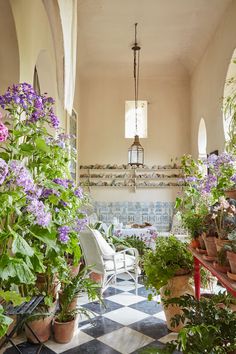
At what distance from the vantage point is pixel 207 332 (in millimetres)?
1710

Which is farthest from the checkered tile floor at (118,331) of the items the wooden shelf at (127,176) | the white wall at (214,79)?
the wooden shelf at (127,176)

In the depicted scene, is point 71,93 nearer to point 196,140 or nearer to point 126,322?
point 126,322

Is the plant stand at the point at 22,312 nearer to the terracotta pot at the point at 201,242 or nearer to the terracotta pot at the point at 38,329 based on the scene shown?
the terracotta pot at the point at 38,329

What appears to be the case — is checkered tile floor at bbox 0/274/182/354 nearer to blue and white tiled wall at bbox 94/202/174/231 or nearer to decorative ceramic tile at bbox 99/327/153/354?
decorative ceramic tile at bbox 99/327/153/354

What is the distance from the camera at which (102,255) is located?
3.72 m

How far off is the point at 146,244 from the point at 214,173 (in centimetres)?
286

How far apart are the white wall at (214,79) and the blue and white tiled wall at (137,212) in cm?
137

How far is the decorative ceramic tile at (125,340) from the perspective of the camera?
253 centimetres

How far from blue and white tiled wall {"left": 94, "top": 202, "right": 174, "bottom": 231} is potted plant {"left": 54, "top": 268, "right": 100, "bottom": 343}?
4.22m

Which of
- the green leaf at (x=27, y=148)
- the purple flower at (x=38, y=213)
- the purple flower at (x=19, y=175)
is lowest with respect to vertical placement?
the purple flower at (x=38, y=213)

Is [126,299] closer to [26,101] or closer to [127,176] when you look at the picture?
[26,101]

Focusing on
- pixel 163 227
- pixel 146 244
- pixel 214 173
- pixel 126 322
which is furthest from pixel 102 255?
pixel 163 227

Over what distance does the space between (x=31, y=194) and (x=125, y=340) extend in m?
1.79

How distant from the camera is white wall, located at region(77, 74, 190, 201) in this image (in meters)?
7.04
